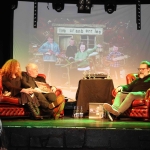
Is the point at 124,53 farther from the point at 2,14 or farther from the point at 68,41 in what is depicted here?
the point at 2,14

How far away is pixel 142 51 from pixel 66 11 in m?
2.05

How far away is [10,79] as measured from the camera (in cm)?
479

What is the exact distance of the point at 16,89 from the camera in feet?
15.2

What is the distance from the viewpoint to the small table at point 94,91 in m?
5.58

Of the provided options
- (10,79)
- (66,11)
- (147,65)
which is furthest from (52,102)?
(66,11)

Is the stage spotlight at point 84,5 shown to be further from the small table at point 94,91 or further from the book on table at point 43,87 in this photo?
the book on table at point 43,87

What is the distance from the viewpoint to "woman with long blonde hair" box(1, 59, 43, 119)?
14.8 feet

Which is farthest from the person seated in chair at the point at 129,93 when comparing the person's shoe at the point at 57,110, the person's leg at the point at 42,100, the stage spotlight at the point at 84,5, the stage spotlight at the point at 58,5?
the stage spotlight at the point at 58,5

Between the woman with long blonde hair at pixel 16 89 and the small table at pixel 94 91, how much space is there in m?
1.24

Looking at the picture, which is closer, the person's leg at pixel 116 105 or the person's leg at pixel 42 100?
the person's leg at pixel 116 105

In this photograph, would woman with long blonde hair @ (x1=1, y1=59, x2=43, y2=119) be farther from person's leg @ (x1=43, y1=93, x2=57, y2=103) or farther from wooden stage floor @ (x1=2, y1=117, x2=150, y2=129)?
wooden stage floor @ (x1=2, y1=117, x2=150, y2=129)

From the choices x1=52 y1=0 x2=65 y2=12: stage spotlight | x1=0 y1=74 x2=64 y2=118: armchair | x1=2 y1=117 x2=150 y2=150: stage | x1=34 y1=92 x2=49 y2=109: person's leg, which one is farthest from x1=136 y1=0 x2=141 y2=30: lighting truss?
x1=2 y1=117 x2=150 y2=150: stage

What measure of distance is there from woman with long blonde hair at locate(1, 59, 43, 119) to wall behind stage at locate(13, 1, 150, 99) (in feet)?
6.85

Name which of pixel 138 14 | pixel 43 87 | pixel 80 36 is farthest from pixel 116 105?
pixel 138 14
